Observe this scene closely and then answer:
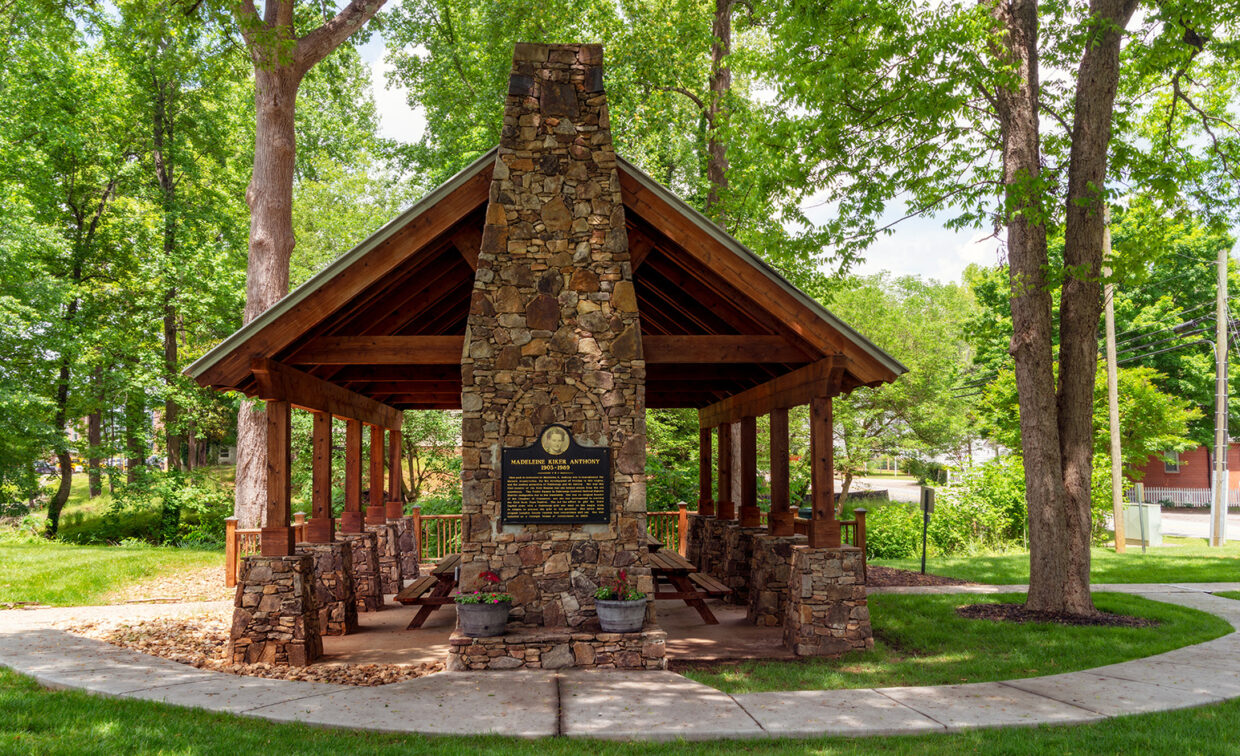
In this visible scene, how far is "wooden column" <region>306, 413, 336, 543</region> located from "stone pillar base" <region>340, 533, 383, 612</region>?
3.94ft

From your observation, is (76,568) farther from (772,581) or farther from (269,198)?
(772,581)

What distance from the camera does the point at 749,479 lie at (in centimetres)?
1234

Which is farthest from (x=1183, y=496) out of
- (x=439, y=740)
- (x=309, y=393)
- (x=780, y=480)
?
(x=439, y=740)

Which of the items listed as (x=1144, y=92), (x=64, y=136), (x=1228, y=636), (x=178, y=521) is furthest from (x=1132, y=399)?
(x=64, y=136)

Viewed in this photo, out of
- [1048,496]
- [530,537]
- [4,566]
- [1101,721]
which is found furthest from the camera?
[4,566]

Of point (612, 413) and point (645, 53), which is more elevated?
point (645, 53)

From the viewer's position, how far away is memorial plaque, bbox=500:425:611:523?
7.86 meters

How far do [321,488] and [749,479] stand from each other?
6.33m

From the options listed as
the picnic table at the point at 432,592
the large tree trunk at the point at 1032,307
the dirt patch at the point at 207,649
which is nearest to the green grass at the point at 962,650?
the large tree trunk at the point at 1032,307

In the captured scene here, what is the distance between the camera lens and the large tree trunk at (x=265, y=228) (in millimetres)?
13641

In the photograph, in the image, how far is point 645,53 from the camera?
19.0 meters

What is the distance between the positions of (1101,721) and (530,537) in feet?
16.5

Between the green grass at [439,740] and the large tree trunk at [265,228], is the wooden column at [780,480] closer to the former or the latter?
the green grass at [439,740]

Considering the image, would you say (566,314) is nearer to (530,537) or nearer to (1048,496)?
(530,537)
